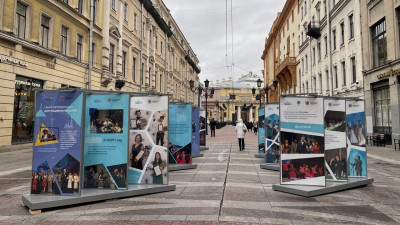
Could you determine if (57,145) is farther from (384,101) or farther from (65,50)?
(384,101)

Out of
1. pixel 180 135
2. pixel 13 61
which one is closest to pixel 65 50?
pixel 13 61

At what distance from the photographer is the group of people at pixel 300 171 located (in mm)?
6297

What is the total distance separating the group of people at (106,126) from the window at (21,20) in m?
12.2

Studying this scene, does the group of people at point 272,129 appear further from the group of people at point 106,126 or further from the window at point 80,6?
the window at point 80,6

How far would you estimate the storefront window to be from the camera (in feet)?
47.6

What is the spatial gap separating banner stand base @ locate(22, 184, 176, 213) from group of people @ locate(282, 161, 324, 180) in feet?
8.93

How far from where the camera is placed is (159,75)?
38.3m

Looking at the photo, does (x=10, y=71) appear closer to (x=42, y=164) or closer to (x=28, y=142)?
(x=28, y=142)

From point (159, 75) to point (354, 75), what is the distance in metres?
24.6

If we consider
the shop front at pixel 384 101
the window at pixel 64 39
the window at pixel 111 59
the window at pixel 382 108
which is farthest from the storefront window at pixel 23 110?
the window at pixel 382 108

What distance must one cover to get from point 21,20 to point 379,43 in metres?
22.5

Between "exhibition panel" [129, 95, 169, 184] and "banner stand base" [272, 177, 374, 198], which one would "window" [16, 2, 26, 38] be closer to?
"exhibition panel" [129, 95, 169, 184]

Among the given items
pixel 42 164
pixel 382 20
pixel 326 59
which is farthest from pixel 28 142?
pixel 326 59

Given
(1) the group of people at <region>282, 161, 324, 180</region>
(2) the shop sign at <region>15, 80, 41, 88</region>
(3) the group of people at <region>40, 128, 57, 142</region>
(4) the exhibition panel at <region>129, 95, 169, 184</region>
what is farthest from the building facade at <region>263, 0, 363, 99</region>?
(2) the shop sign at <region>15, 80, 41, 88</region>
